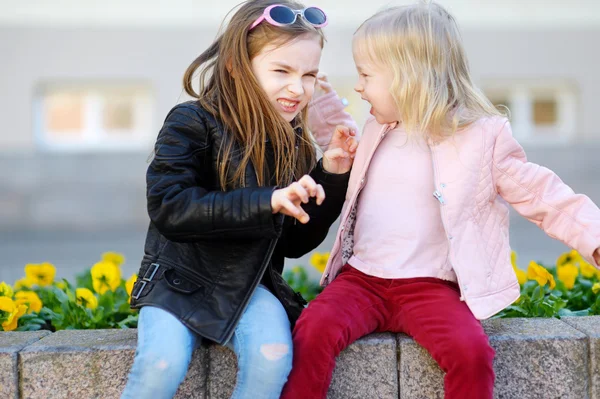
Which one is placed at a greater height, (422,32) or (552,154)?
(422,32)

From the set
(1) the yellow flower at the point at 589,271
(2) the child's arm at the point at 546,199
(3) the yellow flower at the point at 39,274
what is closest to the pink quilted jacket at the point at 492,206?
(2) the child's arm at the point at 546,199

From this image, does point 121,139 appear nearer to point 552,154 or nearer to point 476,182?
point 552,154

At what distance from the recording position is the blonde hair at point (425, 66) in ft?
7.79

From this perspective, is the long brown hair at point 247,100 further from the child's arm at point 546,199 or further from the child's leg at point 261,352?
the child's arm at point 546,199


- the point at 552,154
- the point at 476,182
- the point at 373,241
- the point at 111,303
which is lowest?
the point at 552,154

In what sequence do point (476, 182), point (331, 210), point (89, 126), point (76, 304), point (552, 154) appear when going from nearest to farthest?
point (476, 182), point (331, 210), point (76, 304), point (552, 154), point (89, 126)

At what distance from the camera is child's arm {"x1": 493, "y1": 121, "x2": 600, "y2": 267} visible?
2246 mm

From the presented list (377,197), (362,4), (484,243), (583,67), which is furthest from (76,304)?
(583,67)

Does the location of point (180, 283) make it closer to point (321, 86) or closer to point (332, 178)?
point (332, 178)

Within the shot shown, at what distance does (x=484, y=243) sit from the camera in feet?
7.63

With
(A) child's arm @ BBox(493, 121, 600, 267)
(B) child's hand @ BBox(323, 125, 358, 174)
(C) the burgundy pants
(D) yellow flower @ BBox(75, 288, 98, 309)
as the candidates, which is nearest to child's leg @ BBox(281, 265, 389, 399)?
(C) the burgundy pants

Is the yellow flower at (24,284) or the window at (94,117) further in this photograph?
the window at (94,117)

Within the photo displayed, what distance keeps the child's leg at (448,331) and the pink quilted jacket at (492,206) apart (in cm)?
8

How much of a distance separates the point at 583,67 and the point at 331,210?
7.66 metres
